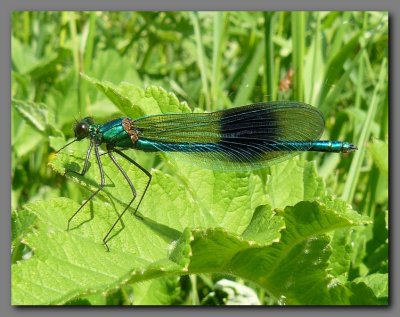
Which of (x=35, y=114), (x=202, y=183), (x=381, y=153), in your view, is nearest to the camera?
(x=202, y=183)

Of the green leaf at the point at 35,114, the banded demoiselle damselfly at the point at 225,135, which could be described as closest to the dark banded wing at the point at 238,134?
the banded demoiselle damselfly at the point at 225,135

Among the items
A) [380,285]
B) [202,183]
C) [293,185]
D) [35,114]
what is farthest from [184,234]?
[35,114]

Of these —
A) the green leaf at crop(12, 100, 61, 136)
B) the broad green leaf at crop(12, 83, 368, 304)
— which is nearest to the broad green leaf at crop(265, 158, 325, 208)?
the broad green leaf at crop(12, 83, 368, 304)

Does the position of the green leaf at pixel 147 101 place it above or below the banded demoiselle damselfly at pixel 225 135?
above

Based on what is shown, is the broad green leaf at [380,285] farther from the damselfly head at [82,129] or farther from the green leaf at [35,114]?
the green leaf at [35,114]

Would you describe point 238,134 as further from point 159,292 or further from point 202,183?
point 159,292

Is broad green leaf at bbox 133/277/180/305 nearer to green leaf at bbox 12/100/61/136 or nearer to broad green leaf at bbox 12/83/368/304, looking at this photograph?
broad green leaf at bbox 12/83/368/304

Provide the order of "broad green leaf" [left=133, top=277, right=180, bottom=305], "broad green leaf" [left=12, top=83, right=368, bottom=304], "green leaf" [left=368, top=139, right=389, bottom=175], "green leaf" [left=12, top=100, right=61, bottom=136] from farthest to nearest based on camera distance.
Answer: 1. "green leaf" [left=12, top=100, right=61, bottom=136]
2. "green leaf" [left=368, top=139, right=389, bottom=175]
3. "broad green leaf" [left=133, top=277, right=180, bottom=305]
4. "broad green leaf" [left=12, top=83, right=368, bottom=304]
